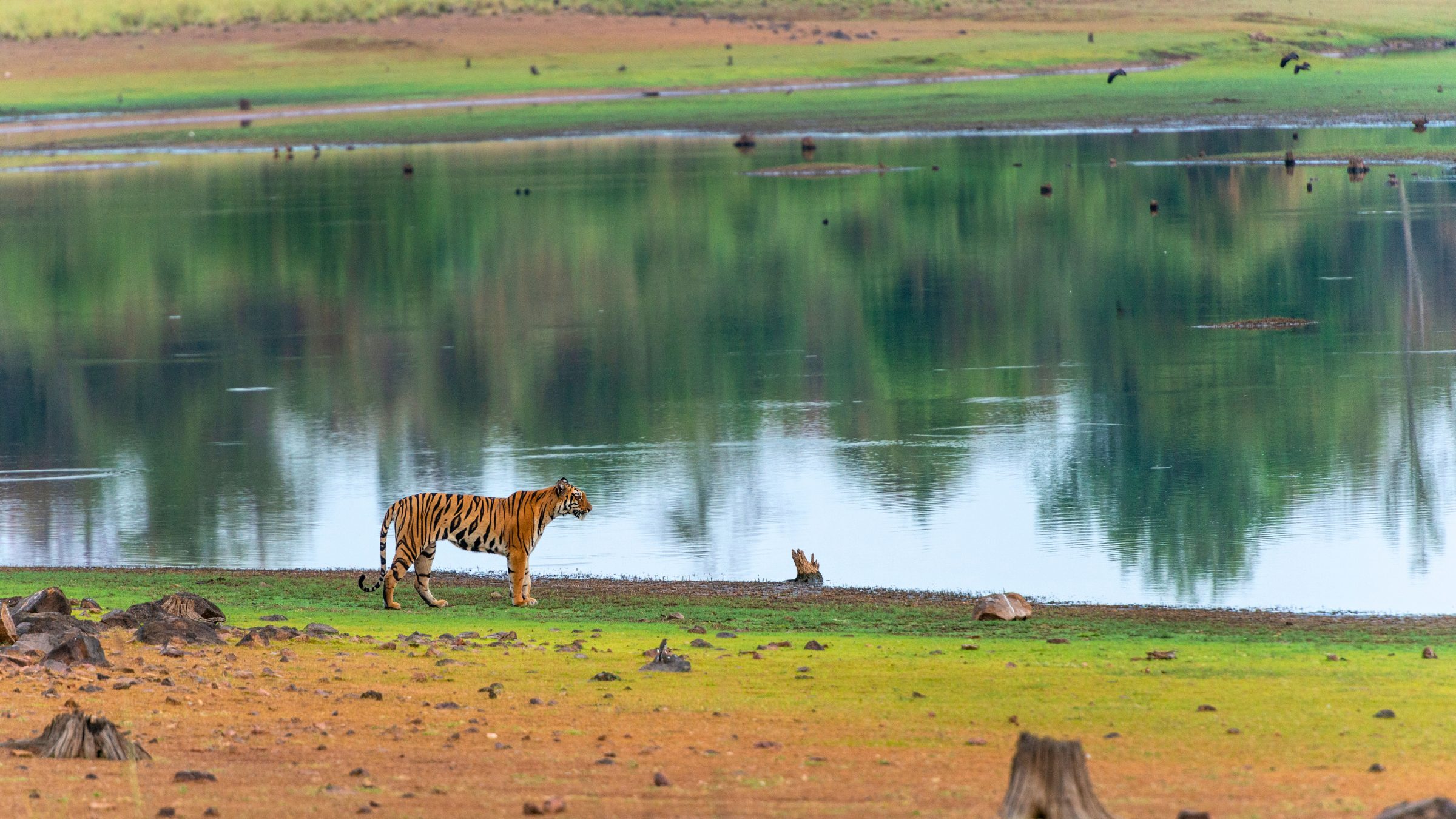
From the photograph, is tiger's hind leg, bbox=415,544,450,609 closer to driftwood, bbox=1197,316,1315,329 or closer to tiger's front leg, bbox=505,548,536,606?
tiger's front leg, bbox=505,548,536,606

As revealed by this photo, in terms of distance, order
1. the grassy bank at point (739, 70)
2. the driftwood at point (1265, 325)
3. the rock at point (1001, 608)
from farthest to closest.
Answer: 1. the grassy bank at point (739, 70)
2. the driftwood at point (1265, 325)
3. the rock at point (1001, 608)

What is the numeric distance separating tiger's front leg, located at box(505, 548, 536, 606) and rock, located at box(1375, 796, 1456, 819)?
35.3ft

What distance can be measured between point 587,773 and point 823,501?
14134 mm

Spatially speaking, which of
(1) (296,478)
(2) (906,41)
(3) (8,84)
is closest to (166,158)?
(3) (8,84)

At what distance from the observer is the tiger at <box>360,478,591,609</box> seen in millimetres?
17234

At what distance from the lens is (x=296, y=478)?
2706cm

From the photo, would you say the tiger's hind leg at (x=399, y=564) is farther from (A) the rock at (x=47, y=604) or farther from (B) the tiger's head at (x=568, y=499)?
(A) the rock at (x=47, y=604)

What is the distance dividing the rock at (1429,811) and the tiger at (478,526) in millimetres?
10555

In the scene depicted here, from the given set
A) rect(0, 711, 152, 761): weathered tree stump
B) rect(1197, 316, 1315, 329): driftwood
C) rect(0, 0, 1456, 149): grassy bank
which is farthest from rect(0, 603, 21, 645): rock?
rect(0, 0, 1456, 149): grassy bank

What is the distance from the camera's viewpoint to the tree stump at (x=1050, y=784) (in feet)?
25.1

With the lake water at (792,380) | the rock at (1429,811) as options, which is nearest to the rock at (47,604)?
the lake water at (792,380)

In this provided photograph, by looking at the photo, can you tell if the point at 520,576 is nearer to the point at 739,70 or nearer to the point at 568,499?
the point at 568,499

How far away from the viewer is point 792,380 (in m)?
34.6

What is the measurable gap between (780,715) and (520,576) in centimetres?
598
